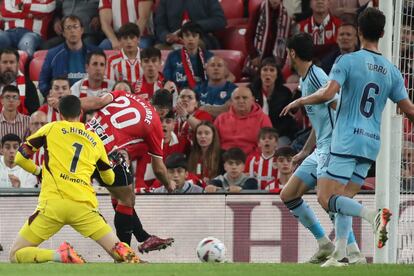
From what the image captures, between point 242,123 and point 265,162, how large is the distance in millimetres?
701

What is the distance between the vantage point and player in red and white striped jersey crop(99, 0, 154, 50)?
17531mm

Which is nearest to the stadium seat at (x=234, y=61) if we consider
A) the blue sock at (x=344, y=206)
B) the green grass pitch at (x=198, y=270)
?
the green grass pitch at (x=198, y=270)

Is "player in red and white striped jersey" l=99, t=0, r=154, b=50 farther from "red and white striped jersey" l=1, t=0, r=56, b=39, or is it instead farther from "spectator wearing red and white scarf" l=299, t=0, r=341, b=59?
"spectator wearing red and white scarf" l=299, t=0, r=341, b=59

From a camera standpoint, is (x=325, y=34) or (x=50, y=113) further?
(x=325, y=34)

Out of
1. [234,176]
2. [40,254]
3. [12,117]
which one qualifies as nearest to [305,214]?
[40,254]

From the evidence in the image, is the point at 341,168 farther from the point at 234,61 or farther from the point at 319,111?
the point at 234,61

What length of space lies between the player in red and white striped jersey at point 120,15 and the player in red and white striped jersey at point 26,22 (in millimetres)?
881

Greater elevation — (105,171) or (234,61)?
(234,61)

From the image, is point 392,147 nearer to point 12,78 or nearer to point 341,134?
point 341,134

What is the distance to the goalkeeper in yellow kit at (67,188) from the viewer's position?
11.4m

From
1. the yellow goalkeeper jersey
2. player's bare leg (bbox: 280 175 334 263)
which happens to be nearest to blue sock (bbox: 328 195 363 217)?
player's bare leg (bbox: 280 175 334 263)

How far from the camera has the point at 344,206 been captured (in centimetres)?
1030

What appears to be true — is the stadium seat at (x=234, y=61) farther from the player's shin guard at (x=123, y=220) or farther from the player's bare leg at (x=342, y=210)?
the player's bare leg at (x=342, y=210)

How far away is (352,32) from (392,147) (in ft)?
11.3
